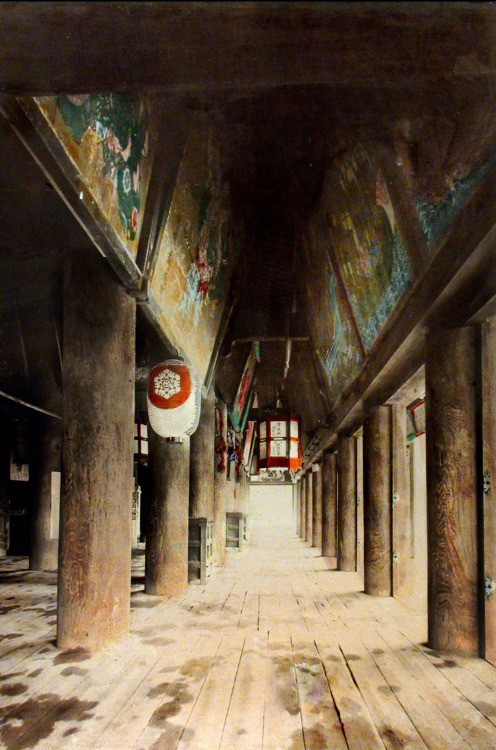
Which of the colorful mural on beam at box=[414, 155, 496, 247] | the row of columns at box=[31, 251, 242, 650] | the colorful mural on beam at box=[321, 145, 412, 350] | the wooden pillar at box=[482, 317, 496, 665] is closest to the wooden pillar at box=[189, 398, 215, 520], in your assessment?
the colorful mural on beam at box=[321, 145, 412, 350]

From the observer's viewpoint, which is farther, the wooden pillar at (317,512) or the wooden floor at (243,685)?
the wooden pillar at (317,512)

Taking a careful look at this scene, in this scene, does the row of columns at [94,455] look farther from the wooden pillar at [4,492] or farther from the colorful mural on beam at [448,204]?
the wooden pillar at [4,492]

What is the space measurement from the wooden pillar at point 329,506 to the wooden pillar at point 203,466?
16.1 ft

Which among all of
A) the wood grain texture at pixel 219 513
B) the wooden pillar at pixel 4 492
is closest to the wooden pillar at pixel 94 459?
the wood grain texture at pixel 219 513

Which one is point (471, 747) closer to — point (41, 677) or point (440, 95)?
point (41, 677)

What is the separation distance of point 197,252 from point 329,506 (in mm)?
9680

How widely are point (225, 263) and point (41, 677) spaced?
21.7 feet

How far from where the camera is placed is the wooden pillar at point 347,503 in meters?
12.8

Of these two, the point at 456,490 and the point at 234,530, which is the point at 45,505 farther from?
the point at 456,490

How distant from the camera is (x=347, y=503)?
1294cm

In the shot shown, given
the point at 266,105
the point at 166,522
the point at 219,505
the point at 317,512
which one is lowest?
the point at 317,512

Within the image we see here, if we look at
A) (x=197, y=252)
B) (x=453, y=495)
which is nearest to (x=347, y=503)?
(x=197, y=252)

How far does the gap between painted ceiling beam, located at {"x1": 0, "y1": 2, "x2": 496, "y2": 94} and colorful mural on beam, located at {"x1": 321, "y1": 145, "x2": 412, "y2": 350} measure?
135 inches

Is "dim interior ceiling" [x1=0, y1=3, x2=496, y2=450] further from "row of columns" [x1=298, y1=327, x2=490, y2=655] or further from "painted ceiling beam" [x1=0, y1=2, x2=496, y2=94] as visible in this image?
"row of columns" [x1=298, y1=327, x2=490, y2=655]
